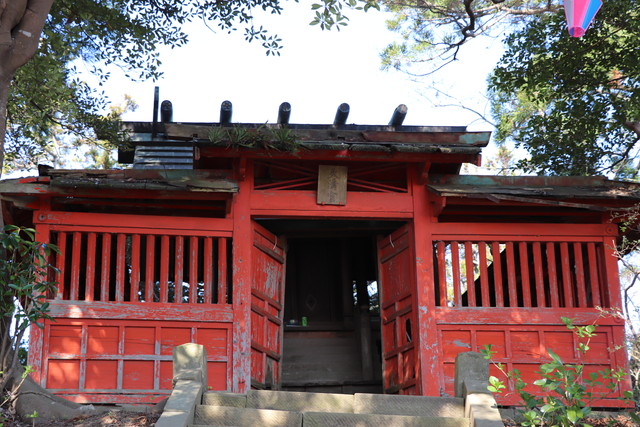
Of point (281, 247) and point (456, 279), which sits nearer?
point (456, 279)

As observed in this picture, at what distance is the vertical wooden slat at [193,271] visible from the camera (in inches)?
369

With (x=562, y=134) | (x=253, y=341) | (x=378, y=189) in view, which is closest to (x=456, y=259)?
(x=378, y=189)

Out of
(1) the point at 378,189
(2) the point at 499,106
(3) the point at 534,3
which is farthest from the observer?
(2) the point at 499,106

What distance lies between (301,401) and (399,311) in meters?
3.15

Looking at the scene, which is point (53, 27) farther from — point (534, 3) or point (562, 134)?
point (534, 3)

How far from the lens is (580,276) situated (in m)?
9.77

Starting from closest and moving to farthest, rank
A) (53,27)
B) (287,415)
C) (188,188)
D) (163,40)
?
(287,415) < (188,188) < (53,27) < (163,40)

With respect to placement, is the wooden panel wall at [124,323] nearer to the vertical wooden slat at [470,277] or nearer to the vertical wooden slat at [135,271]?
the vertical wooden slat at [135,271]

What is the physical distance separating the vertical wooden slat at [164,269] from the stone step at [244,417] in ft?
8.91

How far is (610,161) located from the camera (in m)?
13.5

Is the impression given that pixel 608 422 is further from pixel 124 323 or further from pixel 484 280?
pixel 124 323

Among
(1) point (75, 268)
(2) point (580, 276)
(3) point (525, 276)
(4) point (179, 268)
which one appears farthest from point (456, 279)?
(1) point (75, 268)

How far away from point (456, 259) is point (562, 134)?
418 cm

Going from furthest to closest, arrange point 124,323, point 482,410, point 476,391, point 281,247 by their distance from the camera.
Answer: point 281,247 < point 124,323 < point 476,391 < point 482,410
